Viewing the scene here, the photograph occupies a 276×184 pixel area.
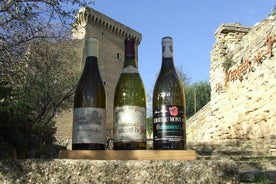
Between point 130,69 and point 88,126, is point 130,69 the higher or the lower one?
the higher one

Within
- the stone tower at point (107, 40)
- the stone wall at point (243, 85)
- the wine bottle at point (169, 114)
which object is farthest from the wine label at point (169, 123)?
the stone tower at point (107, 40)

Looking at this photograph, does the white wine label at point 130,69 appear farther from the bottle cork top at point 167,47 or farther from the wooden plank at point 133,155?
the wooden plank at point 133,155

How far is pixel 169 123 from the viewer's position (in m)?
1.26

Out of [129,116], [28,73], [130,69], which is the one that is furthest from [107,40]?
[129,116]

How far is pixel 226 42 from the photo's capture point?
1123 cm

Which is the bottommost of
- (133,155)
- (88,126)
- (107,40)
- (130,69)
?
(133,155)

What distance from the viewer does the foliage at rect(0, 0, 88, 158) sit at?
430 cm

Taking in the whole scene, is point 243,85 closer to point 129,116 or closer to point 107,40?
point 129,116

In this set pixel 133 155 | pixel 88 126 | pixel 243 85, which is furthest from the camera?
pixel 243 85

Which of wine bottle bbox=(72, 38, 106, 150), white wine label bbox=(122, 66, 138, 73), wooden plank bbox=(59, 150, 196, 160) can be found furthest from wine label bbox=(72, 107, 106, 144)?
white wine label bbox=(122, 66, 138, 73)

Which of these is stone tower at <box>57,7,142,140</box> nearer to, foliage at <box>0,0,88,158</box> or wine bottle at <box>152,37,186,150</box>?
foliage at <box>0,0,88,158</box>

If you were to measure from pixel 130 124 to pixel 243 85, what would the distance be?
8.85 m

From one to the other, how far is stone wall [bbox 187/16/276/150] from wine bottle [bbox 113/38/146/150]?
5990 millimetres

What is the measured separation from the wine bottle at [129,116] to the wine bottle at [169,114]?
5 centimetres
